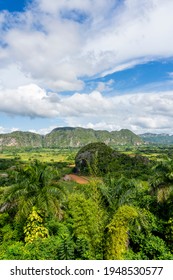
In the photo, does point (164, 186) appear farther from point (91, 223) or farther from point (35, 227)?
point (35, 227)

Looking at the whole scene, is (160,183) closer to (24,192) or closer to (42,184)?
(42,184)

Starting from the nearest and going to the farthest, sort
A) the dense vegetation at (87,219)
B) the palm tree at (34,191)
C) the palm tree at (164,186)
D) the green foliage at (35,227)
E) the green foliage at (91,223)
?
the dense vegetation at (87,219) → the green foliage at (91,223) → the green foliage at (35,227) → the palm tree at (34,191) → the palm tree at (164,186)

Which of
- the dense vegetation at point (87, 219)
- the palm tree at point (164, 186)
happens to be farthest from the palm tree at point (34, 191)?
the palm tree at point (164, 186)

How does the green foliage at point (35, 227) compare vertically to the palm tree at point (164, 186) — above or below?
below

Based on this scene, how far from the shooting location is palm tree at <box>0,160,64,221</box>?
1337 centimetres

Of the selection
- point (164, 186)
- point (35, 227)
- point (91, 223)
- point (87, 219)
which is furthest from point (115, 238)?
point (164, 186)

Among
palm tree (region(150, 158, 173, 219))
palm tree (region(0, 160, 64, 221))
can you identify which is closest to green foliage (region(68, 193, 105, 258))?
palm tree (region(0, 160, 64, 221))

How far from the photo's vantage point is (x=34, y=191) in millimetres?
14094

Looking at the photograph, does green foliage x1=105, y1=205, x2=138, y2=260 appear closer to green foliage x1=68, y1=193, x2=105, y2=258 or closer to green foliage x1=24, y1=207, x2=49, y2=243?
green foliage x1=68, y1=193, x2=105, y2=258

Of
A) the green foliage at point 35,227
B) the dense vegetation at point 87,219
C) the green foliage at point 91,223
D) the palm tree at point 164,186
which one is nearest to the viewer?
the dense vegetation at point 87,219

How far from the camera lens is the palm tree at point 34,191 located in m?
13.4

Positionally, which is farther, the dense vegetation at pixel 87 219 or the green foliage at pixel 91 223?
the green foliage at pixel 91 223

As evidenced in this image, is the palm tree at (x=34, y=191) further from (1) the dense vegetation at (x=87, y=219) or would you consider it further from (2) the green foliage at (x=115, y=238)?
(2) the green foliage at (x=115, y=238)
